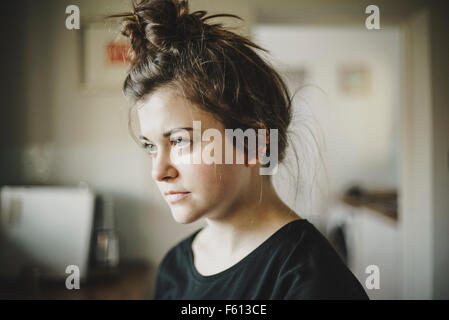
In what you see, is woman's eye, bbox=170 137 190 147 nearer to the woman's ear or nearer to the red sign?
the woman's ear

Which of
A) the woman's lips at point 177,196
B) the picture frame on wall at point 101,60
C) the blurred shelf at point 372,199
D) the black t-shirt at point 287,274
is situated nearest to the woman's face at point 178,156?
the woman's lips at point 177,196

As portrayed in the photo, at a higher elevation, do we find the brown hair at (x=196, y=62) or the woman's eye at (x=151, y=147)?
the brown hair at (x=196, y=62)

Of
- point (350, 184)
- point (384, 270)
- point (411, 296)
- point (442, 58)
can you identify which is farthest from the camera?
point (350, 184)

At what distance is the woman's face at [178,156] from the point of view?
44cm

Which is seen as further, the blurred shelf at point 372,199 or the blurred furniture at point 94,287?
the blurred shelf at point 372,199

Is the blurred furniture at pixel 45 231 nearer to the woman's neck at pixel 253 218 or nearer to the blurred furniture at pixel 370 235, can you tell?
the woman's neck at pixel 253 218

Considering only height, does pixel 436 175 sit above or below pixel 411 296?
above

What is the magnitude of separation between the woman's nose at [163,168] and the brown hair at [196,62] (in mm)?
94

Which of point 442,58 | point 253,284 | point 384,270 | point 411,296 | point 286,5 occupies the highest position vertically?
point 286,5

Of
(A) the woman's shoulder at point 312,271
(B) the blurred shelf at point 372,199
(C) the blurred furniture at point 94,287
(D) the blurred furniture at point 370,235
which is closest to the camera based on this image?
(A) the woman's shoulder at point 312,271

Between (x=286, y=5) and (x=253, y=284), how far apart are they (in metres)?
0.89

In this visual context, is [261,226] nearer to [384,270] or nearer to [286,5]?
[286,5]
